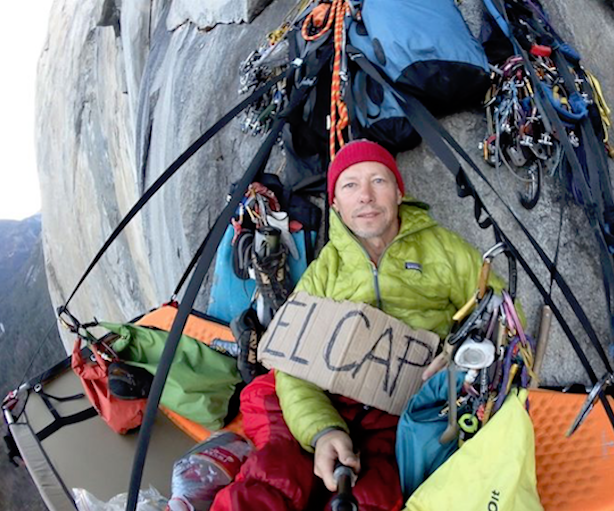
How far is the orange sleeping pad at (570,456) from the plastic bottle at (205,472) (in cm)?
90

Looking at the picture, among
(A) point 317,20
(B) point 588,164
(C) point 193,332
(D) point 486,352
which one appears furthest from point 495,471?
(A) point 317,20

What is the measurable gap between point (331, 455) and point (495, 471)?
0.43 meters

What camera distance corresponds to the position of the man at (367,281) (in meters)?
1.61

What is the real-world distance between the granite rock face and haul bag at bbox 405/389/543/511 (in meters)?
1.05

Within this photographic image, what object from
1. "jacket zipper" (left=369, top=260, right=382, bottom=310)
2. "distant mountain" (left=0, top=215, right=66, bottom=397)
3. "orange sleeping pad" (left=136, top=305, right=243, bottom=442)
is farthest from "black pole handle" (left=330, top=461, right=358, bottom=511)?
"distant mountain" (left=0, top=215, right=66, bottom=397)

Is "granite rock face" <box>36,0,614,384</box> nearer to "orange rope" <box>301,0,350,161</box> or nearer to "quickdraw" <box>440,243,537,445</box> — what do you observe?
"orange rope" <box>301,0,350,161</box>

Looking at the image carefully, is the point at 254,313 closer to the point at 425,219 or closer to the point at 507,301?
the point at 425,219

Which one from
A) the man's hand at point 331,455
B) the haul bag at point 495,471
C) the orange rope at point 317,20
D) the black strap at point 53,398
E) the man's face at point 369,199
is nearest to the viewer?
the haul bag at point 495,471

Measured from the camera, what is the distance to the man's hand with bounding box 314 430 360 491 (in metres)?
1.41

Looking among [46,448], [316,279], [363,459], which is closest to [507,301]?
[363,459]

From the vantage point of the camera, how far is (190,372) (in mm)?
2324

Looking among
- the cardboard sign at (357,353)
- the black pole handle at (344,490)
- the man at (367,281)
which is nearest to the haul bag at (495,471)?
the black pole handle at (344,490)

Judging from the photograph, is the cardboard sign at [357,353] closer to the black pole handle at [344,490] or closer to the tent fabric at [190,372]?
the black pole handle at [344,490]

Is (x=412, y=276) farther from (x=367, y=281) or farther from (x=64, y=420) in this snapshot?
(x=64, y=420)
